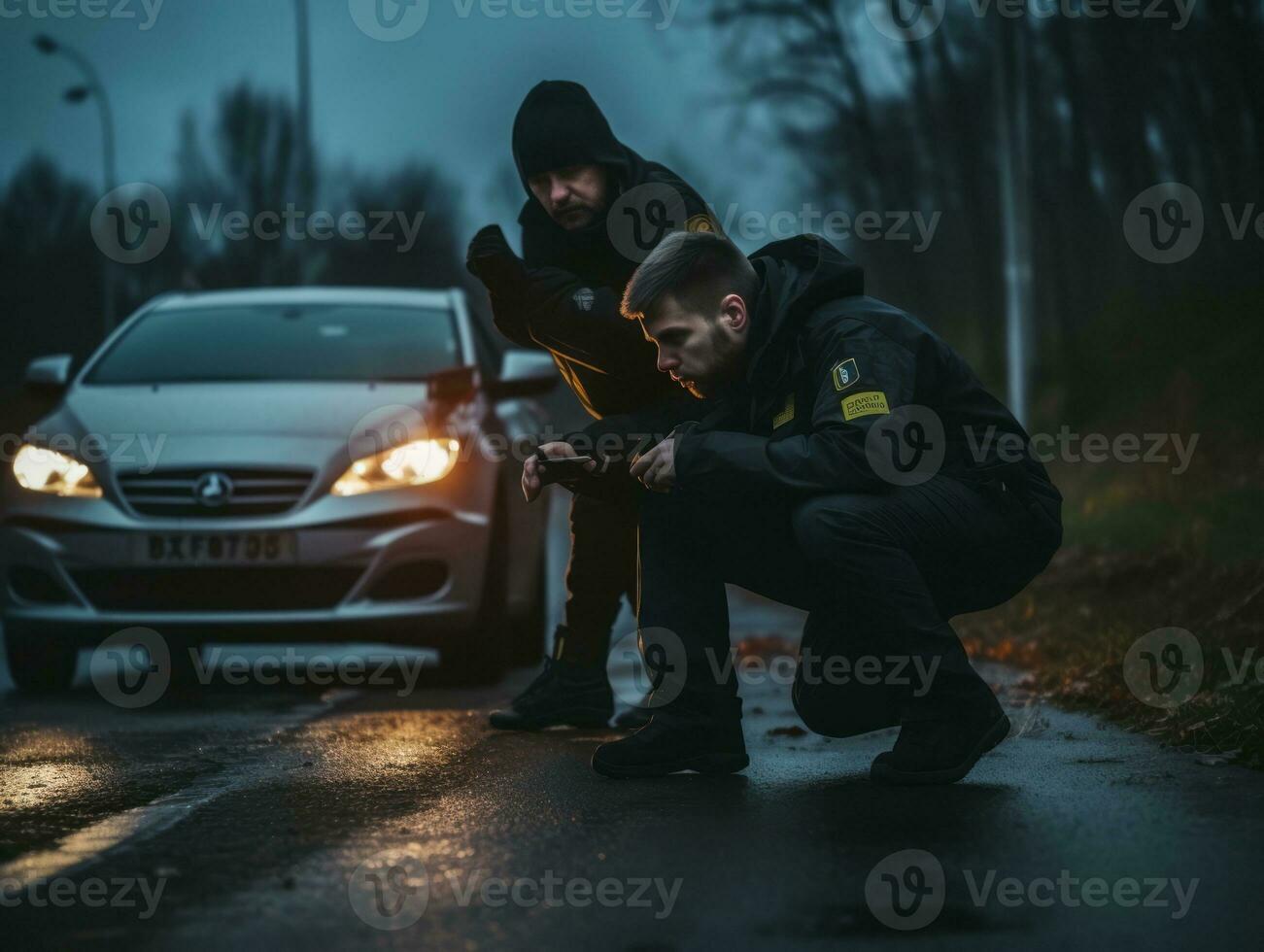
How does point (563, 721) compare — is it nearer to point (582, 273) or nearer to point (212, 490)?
point (582, 273)

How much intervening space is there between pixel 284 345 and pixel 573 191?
3.33m

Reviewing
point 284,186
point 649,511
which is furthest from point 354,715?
point 284,186

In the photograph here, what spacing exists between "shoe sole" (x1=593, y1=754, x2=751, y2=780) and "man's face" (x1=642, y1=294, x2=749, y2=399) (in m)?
0.95

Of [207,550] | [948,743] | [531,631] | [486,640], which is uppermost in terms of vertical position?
[948,743]

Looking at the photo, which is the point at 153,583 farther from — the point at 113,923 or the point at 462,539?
the point at 113,923

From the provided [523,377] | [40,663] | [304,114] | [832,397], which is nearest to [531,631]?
[523,377]

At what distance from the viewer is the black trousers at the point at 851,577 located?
13.9 ft

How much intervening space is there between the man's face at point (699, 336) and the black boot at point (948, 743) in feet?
3.14

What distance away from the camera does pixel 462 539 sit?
7164 mm

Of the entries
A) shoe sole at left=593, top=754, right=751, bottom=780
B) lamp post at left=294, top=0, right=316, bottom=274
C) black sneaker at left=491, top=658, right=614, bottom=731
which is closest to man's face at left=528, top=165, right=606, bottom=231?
black sneaker at left=491, top=658, right=614, bottom=731

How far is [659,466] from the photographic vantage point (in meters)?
4.32

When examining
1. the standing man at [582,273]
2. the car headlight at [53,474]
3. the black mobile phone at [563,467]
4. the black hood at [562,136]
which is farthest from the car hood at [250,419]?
the black mobile phone at [563,467]

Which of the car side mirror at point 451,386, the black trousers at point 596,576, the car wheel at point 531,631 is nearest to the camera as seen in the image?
the black trousers at point 596,576

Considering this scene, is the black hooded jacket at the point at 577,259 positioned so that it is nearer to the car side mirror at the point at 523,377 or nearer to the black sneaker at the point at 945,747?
the black sneaker at the point at 945,747
